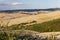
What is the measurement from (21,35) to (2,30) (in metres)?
0.79

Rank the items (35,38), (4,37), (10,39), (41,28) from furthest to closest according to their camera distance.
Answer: (41,28)
(35,38)
(4,37)
(10,39)

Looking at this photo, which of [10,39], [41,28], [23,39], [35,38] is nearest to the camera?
[10,39]

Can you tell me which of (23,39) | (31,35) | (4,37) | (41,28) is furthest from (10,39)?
(41,28)

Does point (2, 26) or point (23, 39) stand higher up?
point (2, 26)

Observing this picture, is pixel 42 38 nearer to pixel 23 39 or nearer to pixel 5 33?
pixel 23 39

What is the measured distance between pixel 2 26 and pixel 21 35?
740mm

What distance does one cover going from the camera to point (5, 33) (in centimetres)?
482

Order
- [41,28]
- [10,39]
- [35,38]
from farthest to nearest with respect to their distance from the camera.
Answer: [41,28] → [35,38] → [10,39]

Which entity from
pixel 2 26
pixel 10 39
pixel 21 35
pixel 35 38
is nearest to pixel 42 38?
pixel 35 38

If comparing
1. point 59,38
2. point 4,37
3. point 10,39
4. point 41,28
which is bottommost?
point 41,28

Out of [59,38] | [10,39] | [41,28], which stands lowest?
[41,28]

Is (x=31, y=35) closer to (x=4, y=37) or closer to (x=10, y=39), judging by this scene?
(x=4, y=37)

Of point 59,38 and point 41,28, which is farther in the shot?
point 41,28

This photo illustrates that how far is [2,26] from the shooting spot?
194 inches
